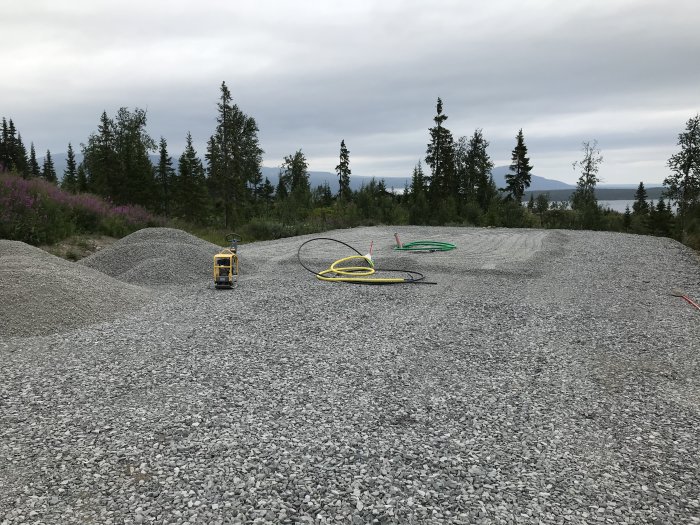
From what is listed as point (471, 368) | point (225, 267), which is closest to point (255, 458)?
point (471, 368)

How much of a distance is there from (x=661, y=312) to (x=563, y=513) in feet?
19.6

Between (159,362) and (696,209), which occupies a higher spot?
(696,209)

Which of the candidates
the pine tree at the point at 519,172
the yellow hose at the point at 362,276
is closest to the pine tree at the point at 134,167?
the yellow hose at the point at 362,276

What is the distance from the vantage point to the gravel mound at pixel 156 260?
9984 mm

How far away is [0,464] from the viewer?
3.31 metres

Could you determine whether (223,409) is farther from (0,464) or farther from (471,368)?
(471,368)

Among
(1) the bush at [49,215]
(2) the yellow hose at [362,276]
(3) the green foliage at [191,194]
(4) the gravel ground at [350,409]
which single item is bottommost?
(4) the gravel ground at [350,409]

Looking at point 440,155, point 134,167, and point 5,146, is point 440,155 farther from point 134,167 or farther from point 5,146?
point 5,146

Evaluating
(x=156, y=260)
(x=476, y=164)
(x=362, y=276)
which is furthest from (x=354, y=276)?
(x=476, y=164)

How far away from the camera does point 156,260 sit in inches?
420

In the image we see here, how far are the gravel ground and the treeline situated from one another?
43.3 feet

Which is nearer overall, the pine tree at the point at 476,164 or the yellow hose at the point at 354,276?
the yellow hose at the point at 354,276

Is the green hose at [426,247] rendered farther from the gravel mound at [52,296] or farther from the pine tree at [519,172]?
the pine tree at [519,172]

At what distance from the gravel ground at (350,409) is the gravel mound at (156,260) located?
Answer: 137 centimetres
